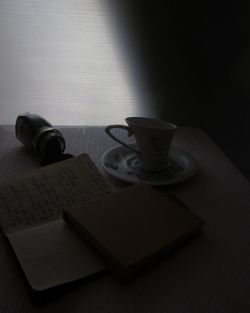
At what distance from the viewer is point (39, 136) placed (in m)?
0.68

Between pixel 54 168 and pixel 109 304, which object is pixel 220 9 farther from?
pixel 109 304

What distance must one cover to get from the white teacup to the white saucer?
0.02 metres

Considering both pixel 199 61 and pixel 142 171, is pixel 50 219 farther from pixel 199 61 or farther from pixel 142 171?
pixel 199 61

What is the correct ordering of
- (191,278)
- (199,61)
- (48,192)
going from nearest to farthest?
(191,278) → (48,192) → (199,61)

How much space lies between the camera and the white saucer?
0.59 meters

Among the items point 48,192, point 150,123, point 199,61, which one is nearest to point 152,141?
point 150,123

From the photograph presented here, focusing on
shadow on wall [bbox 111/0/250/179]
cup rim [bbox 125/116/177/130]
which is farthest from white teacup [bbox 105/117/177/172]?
shadow on wall [bbox 111/0/250/179]

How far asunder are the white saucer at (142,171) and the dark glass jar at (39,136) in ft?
0.29

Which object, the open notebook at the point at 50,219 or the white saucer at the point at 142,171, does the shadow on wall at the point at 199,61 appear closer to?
the white saucer at the point at 142,171

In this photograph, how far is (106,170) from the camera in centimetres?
61

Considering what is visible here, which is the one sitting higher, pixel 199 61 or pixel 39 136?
pixel 199 61

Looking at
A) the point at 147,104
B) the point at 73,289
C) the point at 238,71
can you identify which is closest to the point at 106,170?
the point at 73,289

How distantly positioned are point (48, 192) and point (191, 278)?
24 cm

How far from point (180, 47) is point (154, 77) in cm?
10
